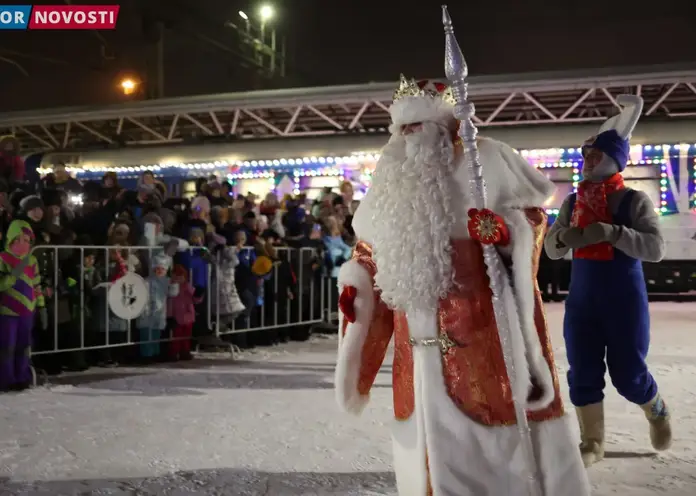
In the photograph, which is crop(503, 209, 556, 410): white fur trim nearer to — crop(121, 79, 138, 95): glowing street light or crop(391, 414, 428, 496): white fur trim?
crop(391, 414, 428, 496): white fur trim

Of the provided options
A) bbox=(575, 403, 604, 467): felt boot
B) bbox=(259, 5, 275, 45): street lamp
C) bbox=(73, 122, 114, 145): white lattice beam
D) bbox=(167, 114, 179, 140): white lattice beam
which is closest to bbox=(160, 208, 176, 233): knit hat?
bbox=(575, 403, 604, 467): felt boot

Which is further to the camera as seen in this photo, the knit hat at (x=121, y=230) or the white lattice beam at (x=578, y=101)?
the white lattice beam at (x=578, y=101)

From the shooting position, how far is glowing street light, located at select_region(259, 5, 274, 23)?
74.4 feet

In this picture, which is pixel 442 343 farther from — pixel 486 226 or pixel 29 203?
pixel 29 203

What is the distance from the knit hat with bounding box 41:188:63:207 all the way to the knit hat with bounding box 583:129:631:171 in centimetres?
464

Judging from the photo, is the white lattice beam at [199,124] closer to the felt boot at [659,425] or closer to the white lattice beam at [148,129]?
the white lattice beam at [148,129]

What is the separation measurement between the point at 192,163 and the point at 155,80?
751cm

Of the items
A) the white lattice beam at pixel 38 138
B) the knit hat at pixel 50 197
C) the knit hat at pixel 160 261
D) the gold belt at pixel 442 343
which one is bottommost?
the gold belt at pixel 442 343

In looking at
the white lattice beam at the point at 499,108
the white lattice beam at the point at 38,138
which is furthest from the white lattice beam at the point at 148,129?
the white lattice beam at the point at 499,108

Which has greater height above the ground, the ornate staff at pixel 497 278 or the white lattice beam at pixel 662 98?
the white lattice beam at pixel 662 98

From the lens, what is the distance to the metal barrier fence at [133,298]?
583cm

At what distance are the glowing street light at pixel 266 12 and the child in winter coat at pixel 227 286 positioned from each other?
56.6ft

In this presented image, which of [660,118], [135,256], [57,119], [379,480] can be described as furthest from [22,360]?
[660,118]

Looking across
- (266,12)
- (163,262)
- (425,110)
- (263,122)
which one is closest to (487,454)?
(425,110)
